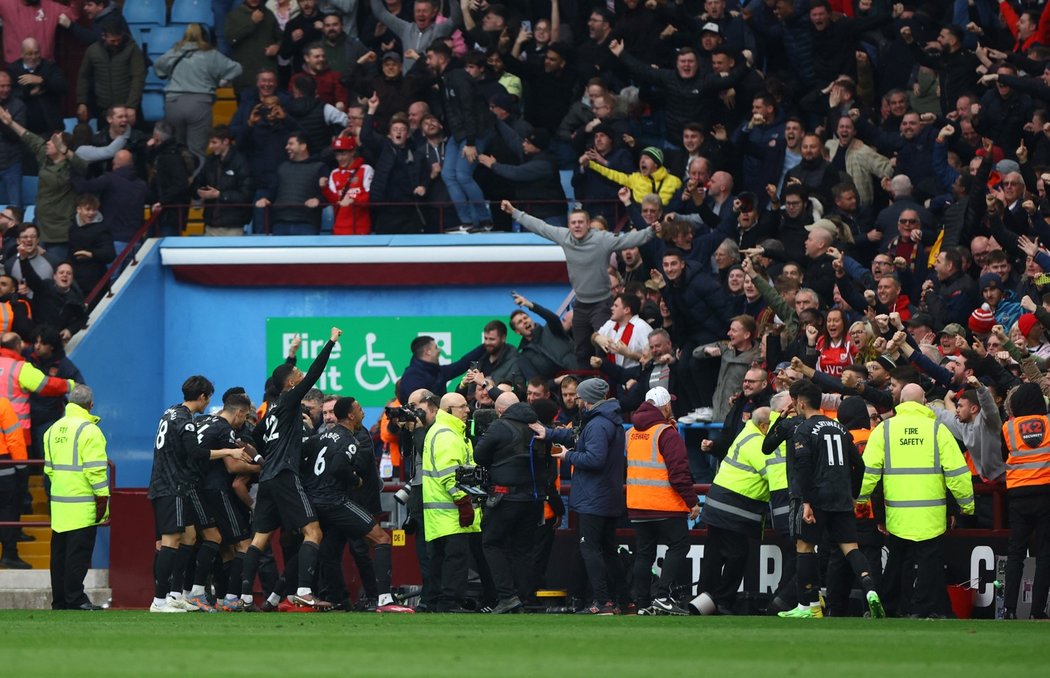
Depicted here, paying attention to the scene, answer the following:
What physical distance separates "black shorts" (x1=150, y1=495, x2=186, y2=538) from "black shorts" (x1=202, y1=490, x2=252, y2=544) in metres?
0.30

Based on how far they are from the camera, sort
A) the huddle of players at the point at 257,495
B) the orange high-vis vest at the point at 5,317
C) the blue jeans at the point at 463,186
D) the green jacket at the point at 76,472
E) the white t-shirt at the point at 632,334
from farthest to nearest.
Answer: the blue jeans at the point at 463,186 → the orange high-vis vest at the point at 5,317 → the white t-shirt at the point at 632,334 → the green jacket at the point at 76,472 → the huddle of players at the point at 257,495

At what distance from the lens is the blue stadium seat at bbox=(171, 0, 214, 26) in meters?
26.7

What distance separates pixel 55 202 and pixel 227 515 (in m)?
7.88

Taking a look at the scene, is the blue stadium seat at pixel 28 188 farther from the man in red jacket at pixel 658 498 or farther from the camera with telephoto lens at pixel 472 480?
the man in red jacket at pixel 658 498

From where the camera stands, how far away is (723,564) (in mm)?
15922

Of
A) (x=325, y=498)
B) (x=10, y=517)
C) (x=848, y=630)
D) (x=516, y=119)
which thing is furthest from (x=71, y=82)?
(x=848, y=630)

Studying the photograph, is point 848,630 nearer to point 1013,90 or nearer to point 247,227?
point 1013,90

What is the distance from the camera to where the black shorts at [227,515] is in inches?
665

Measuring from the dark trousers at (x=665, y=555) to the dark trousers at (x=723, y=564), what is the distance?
21 centimetres

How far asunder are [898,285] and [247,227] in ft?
34.6

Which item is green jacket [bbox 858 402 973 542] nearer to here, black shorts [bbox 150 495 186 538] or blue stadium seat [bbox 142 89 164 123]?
black shorts [bbox 150 495 186 538]

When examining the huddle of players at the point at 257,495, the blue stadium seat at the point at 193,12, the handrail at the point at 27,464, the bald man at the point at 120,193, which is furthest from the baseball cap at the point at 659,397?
the blue stadium seat at the point at 193,12

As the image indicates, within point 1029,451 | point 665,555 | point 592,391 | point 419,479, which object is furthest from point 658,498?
point 1029,451

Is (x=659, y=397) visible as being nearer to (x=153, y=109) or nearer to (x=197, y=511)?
(x=197, y=511)
